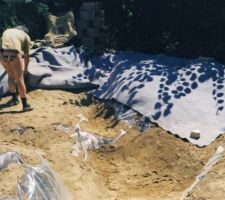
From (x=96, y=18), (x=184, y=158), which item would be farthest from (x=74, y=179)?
(x=96, y=18)

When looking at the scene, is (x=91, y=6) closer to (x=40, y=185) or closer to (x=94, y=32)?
(x=94, y=32)

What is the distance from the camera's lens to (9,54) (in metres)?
9.12

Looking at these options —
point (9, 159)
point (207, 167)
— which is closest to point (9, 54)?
point (9, 159)

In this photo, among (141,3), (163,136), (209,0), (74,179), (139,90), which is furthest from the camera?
(141,3)

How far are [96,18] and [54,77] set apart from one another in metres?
2.18

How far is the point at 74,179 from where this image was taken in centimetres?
776

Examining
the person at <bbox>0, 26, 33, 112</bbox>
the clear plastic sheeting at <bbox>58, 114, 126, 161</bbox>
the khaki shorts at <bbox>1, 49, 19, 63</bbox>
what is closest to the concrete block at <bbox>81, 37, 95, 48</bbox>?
the person at <bbox>0, 26, 33, 112</bbox>

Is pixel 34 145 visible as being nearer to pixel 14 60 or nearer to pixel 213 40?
pixel 14 60

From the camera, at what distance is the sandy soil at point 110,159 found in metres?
7.60

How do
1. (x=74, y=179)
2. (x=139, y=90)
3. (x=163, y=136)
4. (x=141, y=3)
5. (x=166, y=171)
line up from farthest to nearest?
1. (x=141, y=3)
2. (x=139, y=90)
3. (x=163, y=136)
4. (x=166, y=171)
5. (x=74, y=179)

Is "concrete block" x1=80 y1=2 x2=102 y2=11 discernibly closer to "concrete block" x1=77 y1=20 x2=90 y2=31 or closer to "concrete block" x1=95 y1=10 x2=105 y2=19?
"concrete block" x1=95 y1=10 x2=105 y2=19

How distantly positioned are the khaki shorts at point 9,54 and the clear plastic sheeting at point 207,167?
3.95 meters

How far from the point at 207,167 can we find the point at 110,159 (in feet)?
5.70

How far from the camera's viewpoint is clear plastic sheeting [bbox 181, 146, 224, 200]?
7.56 m
